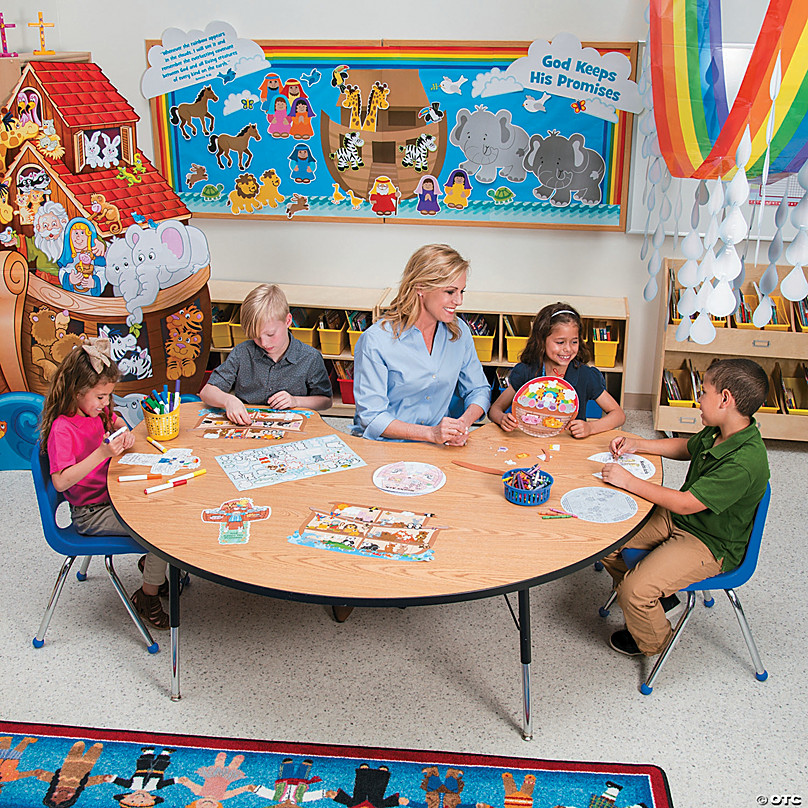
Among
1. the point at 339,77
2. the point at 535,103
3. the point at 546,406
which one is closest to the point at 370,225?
the point at 339,77

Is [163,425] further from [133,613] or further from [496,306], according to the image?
[496,306]

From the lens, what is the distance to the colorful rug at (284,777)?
226 centimetres

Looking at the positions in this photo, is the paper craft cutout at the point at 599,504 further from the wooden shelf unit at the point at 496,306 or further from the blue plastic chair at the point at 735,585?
the wooden shelf unit at the point at 496,306

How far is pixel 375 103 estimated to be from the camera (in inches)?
179

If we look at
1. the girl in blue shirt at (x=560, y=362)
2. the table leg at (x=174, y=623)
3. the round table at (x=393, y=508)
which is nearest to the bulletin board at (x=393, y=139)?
the girl in blue shirt at (x=560, y=362)

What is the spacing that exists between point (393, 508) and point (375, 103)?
9.39ft

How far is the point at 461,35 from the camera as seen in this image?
173 inches

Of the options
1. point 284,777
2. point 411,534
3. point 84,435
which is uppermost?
point 84,435

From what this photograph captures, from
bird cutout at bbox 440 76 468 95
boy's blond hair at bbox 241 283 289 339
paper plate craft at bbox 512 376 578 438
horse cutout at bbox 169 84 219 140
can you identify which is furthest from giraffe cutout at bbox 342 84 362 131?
paper plate craft at bbox 512 376 578 438

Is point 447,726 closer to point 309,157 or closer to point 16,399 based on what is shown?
point 16,399

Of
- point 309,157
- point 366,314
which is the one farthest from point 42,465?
point 309,157

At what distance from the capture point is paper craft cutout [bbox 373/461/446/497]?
2.53 m

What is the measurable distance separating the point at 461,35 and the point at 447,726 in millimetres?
3443

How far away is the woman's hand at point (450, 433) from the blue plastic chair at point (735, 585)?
660mm
